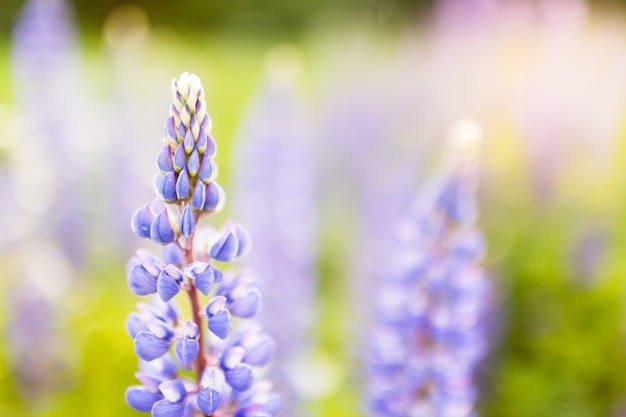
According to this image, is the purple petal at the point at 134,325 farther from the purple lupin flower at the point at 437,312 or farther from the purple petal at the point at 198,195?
the purple lupin flower at the point at 437,312

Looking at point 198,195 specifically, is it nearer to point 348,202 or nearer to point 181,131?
point 181,131

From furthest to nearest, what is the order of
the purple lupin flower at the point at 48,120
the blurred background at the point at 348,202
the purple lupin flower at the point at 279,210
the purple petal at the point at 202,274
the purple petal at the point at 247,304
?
the purple lupin flower at the point at 48,120 → the blurred background at the point at 348,202 → the purple lupin flower at the point at 279,210 → the purple petal at the point at 247,304 → the purple petal at the point at 202,274

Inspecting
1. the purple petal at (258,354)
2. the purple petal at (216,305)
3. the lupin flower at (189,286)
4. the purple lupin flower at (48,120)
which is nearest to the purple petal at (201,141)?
the lupin flower at (189,286)

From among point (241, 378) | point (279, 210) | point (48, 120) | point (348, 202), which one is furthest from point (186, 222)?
point (348, 202)

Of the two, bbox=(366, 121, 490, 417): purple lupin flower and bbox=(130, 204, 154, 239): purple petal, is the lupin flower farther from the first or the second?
bbox=(366, 121, 490, 417): purple lupin flower

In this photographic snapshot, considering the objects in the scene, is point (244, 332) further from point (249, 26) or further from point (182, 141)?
point (249, 26)

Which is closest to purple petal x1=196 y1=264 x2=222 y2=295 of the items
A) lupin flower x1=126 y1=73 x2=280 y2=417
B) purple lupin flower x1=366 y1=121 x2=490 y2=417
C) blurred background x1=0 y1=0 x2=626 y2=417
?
lupin flower x1=126 y1=73 x2=280 y2=417
